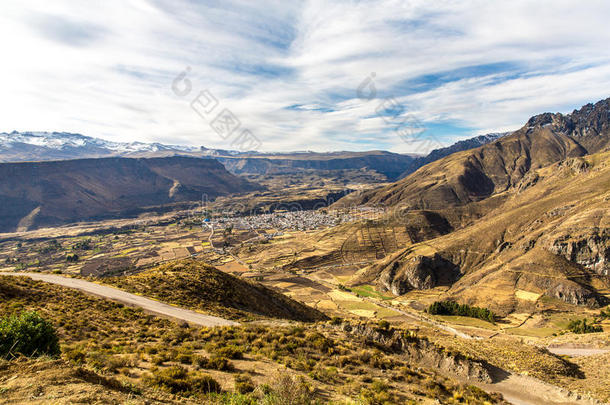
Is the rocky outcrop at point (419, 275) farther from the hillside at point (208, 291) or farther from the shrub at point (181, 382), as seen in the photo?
the shrub at point (181, 382)

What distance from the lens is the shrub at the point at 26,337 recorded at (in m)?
13.4

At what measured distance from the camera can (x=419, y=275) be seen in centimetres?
10619

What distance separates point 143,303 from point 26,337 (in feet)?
59.1

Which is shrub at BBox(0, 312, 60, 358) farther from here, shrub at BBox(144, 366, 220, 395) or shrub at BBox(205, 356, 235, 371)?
shrub at BBox(205, 356, 235, 371)

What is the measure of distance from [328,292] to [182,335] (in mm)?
85837

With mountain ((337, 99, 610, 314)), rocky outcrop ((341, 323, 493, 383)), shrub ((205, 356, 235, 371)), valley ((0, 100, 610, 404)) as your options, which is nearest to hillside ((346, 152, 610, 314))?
mountain ((337, 99, 610, 314))

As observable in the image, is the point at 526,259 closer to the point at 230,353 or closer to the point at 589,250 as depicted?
the point at 589,250

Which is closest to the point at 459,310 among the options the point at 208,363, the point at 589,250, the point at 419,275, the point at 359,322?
the point at 419,275

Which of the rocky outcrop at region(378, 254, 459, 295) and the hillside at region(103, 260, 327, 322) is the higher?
the hillside at region(103, 260, 327, 322)

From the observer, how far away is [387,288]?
354 feet

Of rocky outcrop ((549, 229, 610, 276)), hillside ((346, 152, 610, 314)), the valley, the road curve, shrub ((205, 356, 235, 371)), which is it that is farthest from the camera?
rocky outcrop ((549, 229, 610, 276))

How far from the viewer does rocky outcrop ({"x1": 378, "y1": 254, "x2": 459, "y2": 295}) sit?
10481 centimetres

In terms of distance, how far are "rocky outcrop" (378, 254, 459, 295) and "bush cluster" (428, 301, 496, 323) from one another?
2078 cm

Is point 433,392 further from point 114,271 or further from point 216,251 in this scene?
point 216,251
